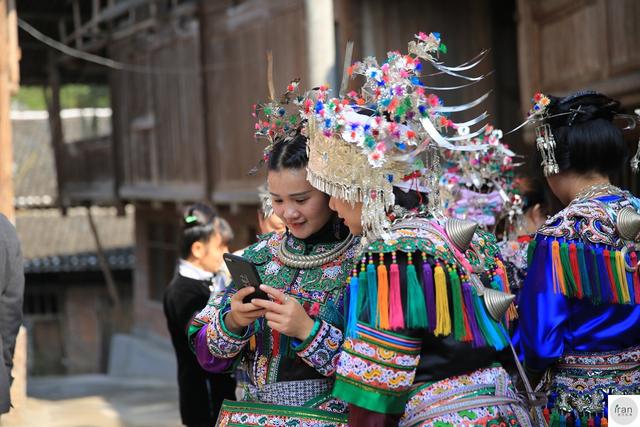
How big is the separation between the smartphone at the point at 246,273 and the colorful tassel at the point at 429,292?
1.87 ft

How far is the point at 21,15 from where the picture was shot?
14.2 m

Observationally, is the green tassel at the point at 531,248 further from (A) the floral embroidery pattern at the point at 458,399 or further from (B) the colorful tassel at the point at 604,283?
(A) the floral embroidery pattern at the point at 458,399

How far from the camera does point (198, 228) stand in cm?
473

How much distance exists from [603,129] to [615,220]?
33cm

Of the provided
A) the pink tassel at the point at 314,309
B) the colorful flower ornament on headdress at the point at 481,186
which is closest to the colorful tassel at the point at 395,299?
the pink tassel at the point at 314,309

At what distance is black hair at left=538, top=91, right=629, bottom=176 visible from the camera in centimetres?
296

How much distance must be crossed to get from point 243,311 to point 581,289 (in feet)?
3.72

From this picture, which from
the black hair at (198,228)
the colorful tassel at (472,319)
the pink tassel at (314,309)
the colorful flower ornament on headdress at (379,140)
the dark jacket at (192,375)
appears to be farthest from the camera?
the black hair at (198,228)

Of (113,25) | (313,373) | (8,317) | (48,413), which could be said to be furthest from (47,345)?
(313,373)

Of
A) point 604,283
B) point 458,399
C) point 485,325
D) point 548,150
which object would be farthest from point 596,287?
point 458,399

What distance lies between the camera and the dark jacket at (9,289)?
4.37 m

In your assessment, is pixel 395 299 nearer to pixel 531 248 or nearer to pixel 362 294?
pixel 362 294

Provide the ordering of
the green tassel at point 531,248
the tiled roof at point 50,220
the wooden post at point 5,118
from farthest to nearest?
the tiled roof at point 50,220
the wooden post at point 5,118
the green tassel at point 531,248

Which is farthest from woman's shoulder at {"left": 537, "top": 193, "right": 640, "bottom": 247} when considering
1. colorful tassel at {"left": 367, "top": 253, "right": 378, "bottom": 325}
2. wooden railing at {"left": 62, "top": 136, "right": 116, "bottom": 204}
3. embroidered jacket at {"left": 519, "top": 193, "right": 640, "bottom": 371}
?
wooden railing at {"left": 62, "top": 136, "right": 116, "bottom": 204}
